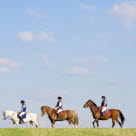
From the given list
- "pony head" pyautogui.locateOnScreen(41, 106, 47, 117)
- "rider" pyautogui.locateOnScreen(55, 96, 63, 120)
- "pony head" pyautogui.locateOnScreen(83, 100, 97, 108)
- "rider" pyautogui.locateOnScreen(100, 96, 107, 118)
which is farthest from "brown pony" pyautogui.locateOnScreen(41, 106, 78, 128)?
"rider" pyautogui.locateOnScreen(100, 96, 107, 118)

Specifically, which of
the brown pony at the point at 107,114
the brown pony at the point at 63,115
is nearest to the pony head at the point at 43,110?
the brown pony at the point at 63,115

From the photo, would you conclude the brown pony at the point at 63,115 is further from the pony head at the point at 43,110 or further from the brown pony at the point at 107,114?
the brown pony at the point at 107,114

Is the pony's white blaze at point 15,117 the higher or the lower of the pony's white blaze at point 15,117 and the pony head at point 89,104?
the lower

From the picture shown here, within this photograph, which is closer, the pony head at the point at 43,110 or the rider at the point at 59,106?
the rider at the point at 59,106

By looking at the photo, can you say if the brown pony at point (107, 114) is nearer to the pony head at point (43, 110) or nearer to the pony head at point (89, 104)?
the pony head at point (89, 104)

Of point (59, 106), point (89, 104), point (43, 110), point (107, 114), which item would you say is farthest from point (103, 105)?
point (43, 110)

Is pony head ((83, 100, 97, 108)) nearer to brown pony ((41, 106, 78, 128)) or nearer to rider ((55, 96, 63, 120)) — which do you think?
A: brown pony ((41, 106, 78, 128))

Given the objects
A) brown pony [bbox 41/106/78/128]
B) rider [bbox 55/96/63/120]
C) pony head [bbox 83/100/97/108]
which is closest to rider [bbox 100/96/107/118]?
pony head [bbox 83/100/97/108]

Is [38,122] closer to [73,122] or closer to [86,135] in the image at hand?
[73,122]

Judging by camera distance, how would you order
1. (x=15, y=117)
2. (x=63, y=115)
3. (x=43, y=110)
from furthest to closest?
(x=63, y=115) → (x=43, y=110) → (x=15, y=117)

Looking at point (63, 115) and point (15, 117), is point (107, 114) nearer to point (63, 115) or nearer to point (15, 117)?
point (63, 115)

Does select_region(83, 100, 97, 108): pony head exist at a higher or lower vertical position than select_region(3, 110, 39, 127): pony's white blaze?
higher

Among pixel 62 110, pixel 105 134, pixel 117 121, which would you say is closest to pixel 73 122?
pixel 62 110

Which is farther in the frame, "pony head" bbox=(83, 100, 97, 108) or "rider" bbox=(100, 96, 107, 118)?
"pony head" bbox=(83, 100, 97, 108)
